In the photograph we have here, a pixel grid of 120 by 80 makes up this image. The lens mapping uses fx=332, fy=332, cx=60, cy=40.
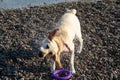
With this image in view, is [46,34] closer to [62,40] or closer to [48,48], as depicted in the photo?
[62,40]

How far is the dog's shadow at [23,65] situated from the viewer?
6.41 m

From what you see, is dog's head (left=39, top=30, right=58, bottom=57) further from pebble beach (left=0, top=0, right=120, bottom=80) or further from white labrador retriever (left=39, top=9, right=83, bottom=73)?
pebble beach (left=0, top=0, right=120, bottom=80)

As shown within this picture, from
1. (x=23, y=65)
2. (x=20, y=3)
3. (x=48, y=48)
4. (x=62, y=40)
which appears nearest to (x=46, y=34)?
(x=23, y=65)

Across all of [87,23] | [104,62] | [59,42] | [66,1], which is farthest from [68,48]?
[66,1]

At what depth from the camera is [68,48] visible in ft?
20.6

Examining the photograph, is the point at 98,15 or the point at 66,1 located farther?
the point at 66,1

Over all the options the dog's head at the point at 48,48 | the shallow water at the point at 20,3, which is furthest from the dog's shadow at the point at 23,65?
the shallow water at the point at 20,3

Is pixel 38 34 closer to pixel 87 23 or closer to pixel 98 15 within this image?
pixel 87 23

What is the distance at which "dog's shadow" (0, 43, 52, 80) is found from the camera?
21.0 ft

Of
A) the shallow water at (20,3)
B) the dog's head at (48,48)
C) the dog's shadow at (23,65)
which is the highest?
the shallow water at (20,3)

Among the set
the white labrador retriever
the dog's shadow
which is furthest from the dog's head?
the dog's shadow

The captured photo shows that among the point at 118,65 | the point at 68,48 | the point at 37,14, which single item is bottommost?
the point at 118,65

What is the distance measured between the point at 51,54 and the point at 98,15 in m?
3.37

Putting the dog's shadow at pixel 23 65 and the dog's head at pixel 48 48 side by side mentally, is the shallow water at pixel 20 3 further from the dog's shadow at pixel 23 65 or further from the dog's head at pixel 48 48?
the dog's head at pixel 48 48
